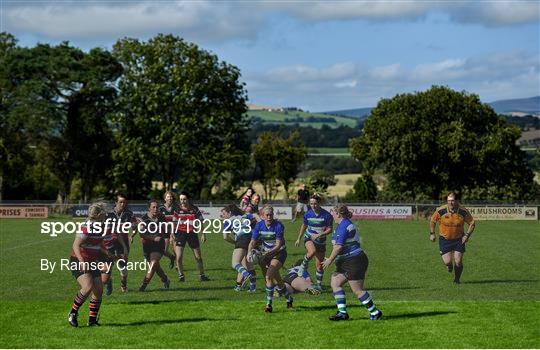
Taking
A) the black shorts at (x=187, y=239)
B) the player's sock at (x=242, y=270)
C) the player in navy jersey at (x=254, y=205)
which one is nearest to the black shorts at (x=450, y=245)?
the player in navy jersey at (x=254, y=205)

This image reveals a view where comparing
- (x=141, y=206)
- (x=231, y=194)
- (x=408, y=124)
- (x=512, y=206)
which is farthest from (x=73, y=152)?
(x=512, y=206)

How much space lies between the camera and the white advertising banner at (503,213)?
42.2 metres

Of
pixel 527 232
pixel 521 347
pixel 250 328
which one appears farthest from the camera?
pixel 527 232

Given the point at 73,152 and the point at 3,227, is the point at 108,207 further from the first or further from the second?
the point at 73,152

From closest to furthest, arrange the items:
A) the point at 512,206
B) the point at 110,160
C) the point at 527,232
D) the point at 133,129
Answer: the point at 527,232 < the point at 512,206 < the point at 133,129 < the point at 110,160

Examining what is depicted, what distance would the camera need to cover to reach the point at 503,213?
42.8 meters

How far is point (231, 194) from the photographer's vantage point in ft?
232

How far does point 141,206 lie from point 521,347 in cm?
2607

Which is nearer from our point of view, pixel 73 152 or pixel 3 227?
pixel 3 227

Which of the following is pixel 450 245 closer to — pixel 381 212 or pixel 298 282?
pixel 298 282

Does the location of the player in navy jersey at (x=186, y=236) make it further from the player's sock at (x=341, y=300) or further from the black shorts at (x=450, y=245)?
the player's sock at (x=341, y=300)

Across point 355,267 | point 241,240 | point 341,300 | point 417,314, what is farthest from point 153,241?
point 417,314

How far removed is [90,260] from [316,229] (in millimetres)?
6098

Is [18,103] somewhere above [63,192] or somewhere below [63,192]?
above
